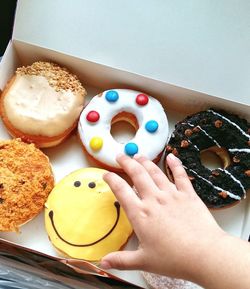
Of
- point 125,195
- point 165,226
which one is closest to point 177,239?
point 165,226

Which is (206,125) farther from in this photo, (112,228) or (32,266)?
(32,266)

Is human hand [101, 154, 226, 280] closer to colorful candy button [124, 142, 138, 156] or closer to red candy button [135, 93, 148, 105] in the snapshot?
colorful candy button [124, 142, 138, 156]

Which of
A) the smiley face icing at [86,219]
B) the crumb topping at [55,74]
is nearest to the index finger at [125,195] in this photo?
the smiley face icing at [86,219]

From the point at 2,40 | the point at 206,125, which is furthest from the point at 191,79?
the point at 2,40

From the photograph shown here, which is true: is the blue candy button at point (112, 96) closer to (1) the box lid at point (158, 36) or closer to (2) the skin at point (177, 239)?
(1) the box lid at point (158, 36)

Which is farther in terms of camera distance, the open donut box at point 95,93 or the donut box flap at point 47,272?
the open donut box at point 95,93

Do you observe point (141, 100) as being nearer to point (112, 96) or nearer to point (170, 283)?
point (112, 96)
